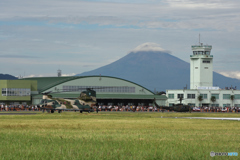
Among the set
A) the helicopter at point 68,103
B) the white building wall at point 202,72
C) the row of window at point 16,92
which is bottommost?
the helicopter at point 68,103

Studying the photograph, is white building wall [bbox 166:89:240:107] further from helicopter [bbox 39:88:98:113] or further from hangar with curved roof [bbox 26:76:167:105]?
helicopter [bbox 39:88:98:113]

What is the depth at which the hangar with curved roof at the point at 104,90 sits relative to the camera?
135 metres

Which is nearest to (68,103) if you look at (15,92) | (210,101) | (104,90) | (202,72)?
(15,92)

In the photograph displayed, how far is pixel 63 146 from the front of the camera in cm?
2070

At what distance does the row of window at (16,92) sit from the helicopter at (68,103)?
5234cm

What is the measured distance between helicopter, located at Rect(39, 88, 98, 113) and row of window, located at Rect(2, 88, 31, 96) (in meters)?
52.3

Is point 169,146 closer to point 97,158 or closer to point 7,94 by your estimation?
point 97,158

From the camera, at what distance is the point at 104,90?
142750 mm

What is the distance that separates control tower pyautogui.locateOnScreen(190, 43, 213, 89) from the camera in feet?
567

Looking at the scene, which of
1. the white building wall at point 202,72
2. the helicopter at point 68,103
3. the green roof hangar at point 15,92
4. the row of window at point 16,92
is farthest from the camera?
the white building wall at point 202,72

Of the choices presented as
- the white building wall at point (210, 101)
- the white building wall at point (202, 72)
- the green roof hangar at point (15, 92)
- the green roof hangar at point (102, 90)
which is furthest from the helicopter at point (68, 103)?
the white building wall at point (202, 72)

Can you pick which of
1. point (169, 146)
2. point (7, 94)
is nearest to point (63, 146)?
point (169, 146)

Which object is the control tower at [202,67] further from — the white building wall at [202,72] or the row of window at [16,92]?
the row of window at [16,92]

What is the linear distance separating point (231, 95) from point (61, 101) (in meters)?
87.1
